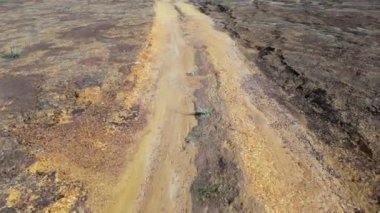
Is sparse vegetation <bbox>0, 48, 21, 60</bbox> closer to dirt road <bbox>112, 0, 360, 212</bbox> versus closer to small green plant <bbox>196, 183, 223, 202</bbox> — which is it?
dirt road <bbox>112, 0, 360, 212</bbox>

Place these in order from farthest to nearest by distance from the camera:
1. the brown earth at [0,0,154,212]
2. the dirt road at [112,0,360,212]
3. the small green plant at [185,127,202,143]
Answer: the small green plant at [185,127,202,143], the brown earth at [0,0,154,212], the dirt road at [112,0,360,212]

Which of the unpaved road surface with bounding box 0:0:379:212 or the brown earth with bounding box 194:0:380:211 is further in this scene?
the brown earth with bounding box 194:0:380:211

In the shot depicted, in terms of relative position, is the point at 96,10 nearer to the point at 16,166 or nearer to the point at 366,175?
the point at 16,166


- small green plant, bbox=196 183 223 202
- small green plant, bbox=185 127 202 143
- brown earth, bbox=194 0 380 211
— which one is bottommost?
small green plant, bbox=185 127 202 143

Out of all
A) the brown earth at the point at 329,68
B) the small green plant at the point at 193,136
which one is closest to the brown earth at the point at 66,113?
the small green plant at the point at 193,136

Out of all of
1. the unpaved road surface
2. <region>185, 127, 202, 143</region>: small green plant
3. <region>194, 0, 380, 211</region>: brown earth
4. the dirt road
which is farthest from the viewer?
<region>185, 127, 202, 143</region>: small green plant

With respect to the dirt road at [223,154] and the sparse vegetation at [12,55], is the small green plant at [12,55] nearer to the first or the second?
the sparse vegetation at [12,55]

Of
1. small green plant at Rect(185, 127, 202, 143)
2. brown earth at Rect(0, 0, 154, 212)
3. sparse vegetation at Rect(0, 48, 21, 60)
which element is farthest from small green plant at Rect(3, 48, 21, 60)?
small green plant at Rect(185, 127, 202, 143)
